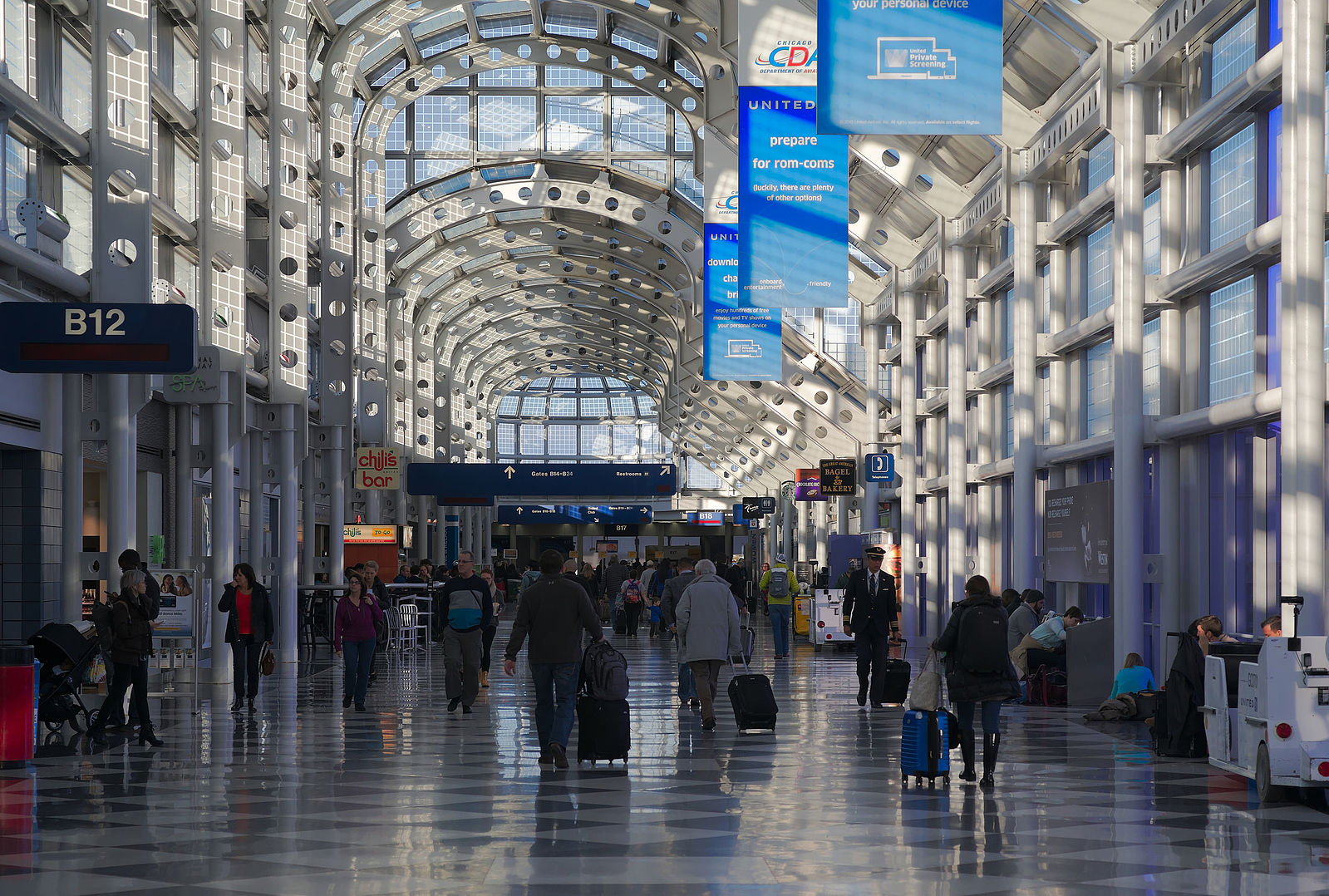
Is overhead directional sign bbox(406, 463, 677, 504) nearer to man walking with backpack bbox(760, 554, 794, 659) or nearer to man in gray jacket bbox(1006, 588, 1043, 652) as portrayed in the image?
man walking with backpack bbox(760, 554, 794, 659)

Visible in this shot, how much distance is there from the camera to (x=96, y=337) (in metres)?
12.1

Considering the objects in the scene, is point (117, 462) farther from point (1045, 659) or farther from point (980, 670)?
point (1045, 659)

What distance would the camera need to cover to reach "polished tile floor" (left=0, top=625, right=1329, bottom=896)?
653 centimetres

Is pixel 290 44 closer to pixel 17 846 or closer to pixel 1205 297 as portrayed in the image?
pixel 1205 297

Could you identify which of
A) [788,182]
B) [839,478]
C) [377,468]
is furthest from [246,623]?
[377,468]

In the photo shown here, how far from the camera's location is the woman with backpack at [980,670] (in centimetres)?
985

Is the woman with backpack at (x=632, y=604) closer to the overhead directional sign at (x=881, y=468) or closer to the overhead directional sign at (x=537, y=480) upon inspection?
the overhead directional sign at (x=881, y=468)

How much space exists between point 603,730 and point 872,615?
4823mm

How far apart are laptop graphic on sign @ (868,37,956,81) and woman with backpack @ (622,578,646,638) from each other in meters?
20.8

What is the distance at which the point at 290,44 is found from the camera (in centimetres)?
2456

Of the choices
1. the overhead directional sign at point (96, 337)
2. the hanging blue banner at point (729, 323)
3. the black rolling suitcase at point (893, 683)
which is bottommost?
the black rolling suitcase at point (893, 683)

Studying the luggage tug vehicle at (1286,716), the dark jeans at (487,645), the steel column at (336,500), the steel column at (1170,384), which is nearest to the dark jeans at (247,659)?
the dark jeans at (487,645)

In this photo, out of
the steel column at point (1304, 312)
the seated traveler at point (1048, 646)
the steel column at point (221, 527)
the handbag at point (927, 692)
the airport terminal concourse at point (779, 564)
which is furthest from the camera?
the steel column at point (221, 527)

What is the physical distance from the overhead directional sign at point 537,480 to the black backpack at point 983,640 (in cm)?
3247
